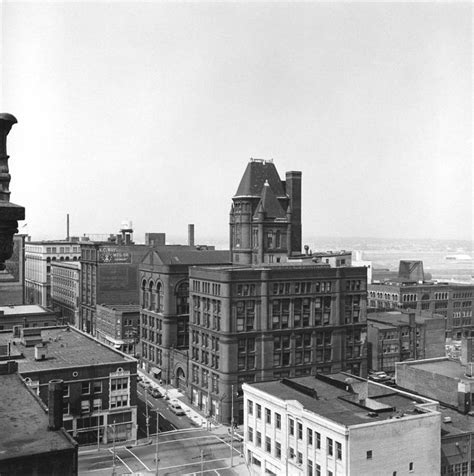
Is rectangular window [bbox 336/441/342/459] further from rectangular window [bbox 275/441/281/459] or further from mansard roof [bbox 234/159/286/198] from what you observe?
mansard roof [bbox 234/159/286/198]

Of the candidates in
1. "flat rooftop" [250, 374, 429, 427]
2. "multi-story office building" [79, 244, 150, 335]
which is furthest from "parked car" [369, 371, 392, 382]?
"multi-story office building" [79, 244, 150, 335]

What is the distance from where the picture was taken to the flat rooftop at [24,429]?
483 inches

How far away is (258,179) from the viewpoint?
9938 cm

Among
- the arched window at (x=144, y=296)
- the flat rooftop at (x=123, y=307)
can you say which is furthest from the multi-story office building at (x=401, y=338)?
the flat rooftop at (x=123, y=307)

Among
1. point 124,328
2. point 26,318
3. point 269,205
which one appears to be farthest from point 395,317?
point 26,318

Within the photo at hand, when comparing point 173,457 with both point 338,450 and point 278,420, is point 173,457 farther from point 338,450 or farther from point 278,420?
point 338,450

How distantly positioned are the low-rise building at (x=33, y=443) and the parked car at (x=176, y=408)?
63.1 meters

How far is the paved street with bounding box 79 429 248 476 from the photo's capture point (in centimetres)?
5681

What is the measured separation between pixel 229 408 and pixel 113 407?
1530 centimetres

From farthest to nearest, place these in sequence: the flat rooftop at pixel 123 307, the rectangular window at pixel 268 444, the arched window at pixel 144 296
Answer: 1. the flat rooftop at pixel 123 307
2. the arched window at pixel 144 296
3. the rectangular window at pixel 268 444

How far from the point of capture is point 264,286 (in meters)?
76.8

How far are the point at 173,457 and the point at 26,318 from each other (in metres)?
50.8

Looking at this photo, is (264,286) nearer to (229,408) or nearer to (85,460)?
Result: (229,408)

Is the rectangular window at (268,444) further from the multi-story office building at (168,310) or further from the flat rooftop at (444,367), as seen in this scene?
the multi-story office building at (168,310)
